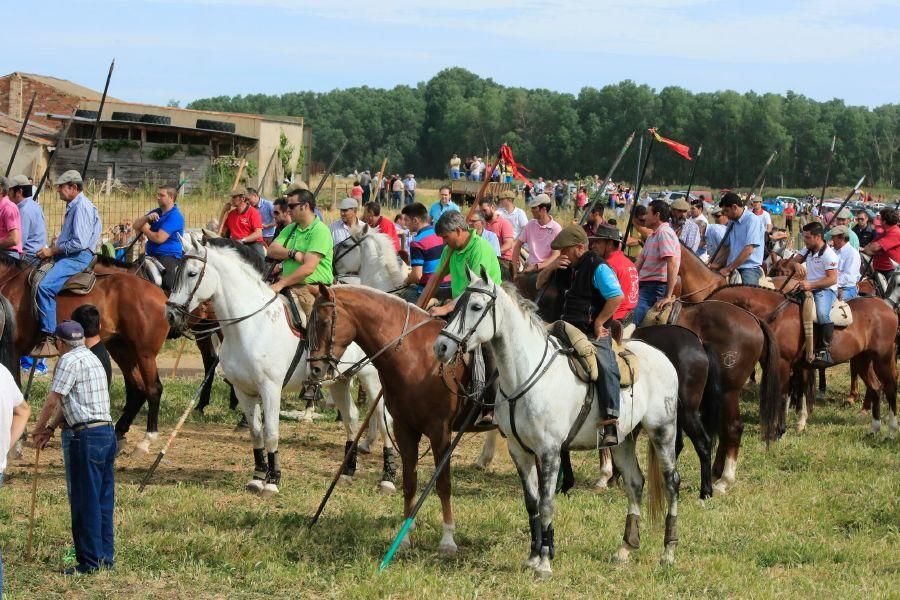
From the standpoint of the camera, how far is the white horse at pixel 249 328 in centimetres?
1023

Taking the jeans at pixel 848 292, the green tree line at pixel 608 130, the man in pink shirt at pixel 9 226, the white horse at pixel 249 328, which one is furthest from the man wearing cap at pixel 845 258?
the green tree line at pixel 608 130

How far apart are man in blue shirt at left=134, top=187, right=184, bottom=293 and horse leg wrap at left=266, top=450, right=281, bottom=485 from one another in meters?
3.45

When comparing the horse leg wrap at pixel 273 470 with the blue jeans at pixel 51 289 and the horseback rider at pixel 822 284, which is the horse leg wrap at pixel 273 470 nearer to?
the blue jeans at pixel 51 289

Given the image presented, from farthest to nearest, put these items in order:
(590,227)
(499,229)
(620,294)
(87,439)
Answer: (499,229) < (590,227) < (620,294) < (87,439)

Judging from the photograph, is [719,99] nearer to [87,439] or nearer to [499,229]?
[499,229]

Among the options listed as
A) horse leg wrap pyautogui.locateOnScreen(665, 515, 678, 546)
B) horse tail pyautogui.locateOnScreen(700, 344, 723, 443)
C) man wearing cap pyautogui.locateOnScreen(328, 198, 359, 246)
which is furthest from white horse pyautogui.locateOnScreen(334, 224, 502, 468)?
horse leg wrap pyautogui.locateOnScreen(665, 515, 678, 546)

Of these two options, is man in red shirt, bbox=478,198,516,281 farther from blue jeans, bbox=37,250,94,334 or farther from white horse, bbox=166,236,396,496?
blue jeans, bbox=37,250,94,334

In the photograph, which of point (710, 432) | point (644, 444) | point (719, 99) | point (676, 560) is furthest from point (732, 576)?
point (719, 99)

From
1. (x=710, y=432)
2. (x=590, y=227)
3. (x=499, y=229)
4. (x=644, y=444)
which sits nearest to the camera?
(x=710, y=432)

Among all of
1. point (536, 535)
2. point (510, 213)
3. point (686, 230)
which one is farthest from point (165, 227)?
point (686, 230)

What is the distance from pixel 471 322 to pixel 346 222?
7857 millimetres

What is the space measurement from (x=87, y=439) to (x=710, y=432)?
611cm

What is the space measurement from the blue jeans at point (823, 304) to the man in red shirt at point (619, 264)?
13.7ft

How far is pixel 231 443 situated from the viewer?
1266 cm
